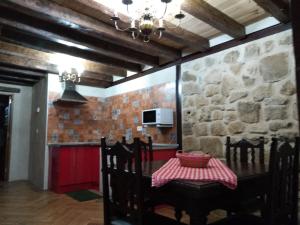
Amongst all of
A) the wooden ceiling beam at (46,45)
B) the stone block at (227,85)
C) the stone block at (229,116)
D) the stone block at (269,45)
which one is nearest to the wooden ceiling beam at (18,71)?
the wooden ceiling beam at (46,45)

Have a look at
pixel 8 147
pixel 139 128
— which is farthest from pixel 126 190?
→ pixel 8 147

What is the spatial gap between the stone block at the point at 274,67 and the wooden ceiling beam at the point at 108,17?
33.7 inches

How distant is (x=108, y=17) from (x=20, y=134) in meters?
4.01

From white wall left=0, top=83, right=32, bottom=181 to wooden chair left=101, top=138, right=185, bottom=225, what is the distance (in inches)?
177

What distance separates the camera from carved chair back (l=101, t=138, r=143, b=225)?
54.3 inches

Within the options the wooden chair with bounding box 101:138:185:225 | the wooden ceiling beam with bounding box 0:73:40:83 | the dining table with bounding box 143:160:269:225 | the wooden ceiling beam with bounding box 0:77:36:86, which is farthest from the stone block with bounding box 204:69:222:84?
the wooden ceiling beam with bounding box 0:77:36:86

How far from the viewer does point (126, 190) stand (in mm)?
1471

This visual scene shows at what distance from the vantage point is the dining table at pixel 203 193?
49.0 inches

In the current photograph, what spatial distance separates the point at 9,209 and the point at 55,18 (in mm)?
2511

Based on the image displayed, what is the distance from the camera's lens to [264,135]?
8.55 ft

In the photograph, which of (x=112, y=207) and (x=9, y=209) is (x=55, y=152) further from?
(x=112, y=207)

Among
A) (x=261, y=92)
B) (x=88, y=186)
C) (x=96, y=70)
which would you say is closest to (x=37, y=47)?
(x=96, y=70)

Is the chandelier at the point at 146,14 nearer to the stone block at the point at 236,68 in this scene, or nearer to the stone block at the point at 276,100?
the stone block at the point at 236,68

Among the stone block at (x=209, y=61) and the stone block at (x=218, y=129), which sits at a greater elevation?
the stone block at (x=209, y=61)
